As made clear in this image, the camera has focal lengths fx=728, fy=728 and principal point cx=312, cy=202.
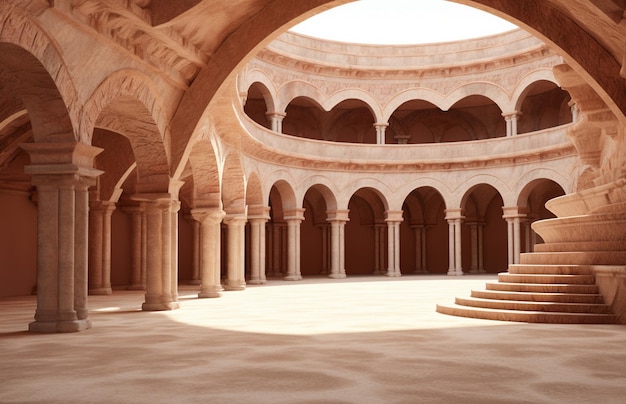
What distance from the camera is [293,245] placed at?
2919 cm

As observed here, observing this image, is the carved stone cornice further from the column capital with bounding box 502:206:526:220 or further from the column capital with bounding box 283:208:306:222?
the column capital with bounding box 502:206:526:220

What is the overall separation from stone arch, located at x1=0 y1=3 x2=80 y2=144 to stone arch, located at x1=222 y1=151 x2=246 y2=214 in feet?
36.1

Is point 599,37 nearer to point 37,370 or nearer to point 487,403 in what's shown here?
point 487,403

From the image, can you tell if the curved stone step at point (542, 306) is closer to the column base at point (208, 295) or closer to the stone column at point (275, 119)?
the column base at point (208, 295)

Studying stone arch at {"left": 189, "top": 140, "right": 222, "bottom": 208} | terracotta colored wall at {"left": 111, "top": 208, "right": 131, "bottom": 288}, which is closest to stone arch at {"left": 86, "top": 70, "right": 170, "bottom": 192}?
stone arch at {"left": 189, "top": 140, "right": 222, "bottom": 208}

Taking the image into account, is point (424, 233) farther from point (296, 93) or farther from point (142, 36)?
point (142, 36)

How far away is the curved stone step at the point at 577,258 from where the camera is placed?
11.1 meters

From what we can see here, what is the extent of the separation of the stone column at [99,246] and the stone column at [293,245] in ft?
31.4

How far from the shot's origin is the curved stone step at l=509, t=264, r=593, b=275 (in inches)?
449

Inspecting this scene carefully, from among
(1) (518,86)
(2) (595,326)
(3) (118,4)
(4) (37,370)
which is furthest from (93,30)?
(1) (518,86)

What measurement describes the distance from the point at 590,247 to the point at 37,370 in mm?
8731

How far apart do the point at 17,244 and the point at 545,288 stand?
49.5 ft

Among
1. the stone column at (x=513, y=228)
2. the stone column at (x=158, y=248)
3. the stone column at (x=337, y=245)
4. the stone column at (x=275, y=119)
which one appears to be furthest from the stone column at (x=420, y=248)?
the stone column at (x=158, y=248)

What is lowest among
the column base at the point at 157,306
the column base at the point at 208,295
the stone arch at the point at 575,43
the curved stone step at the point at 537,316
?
the column base at the point at 208,295
